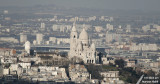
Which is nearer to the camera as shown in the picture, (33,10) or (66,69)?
(66,69)

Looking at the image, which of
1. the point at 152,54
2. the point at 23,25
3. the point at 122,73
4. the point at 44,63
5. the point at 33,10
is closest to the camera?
the point at 122,73

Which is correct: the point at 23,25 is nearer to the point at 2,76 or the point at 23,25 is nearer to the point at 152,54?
the point at 152,54

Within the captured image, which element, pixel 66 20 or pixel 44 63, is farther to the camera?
pixel 66 20

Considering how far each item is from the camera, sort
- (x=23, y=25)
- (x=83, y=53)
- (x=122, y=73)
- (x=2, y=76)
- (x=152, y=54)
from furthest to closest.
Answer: (x=23, y=25)
(x=152, y=54)
(x=83, y=53)
(x=122, y=73)
(x=2, y=76)

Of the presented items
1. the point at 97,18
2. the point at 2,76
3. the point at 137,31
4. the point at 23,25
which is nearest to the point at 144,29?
the point at 137,31

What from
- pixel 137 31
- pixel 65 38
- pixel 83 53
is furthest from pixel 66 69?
pixel 137 31

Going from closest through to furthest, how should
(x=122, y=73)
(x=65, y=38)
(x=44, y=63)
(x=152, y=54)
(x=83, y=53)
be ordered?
(x=122, y=73) → (x=44, y=63) → (x=83, y=53) → (x=152, y=54) → (x=65, y=38)

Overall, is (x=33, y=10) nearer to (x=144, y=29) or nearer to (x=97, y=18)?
(x=97, y=18)
